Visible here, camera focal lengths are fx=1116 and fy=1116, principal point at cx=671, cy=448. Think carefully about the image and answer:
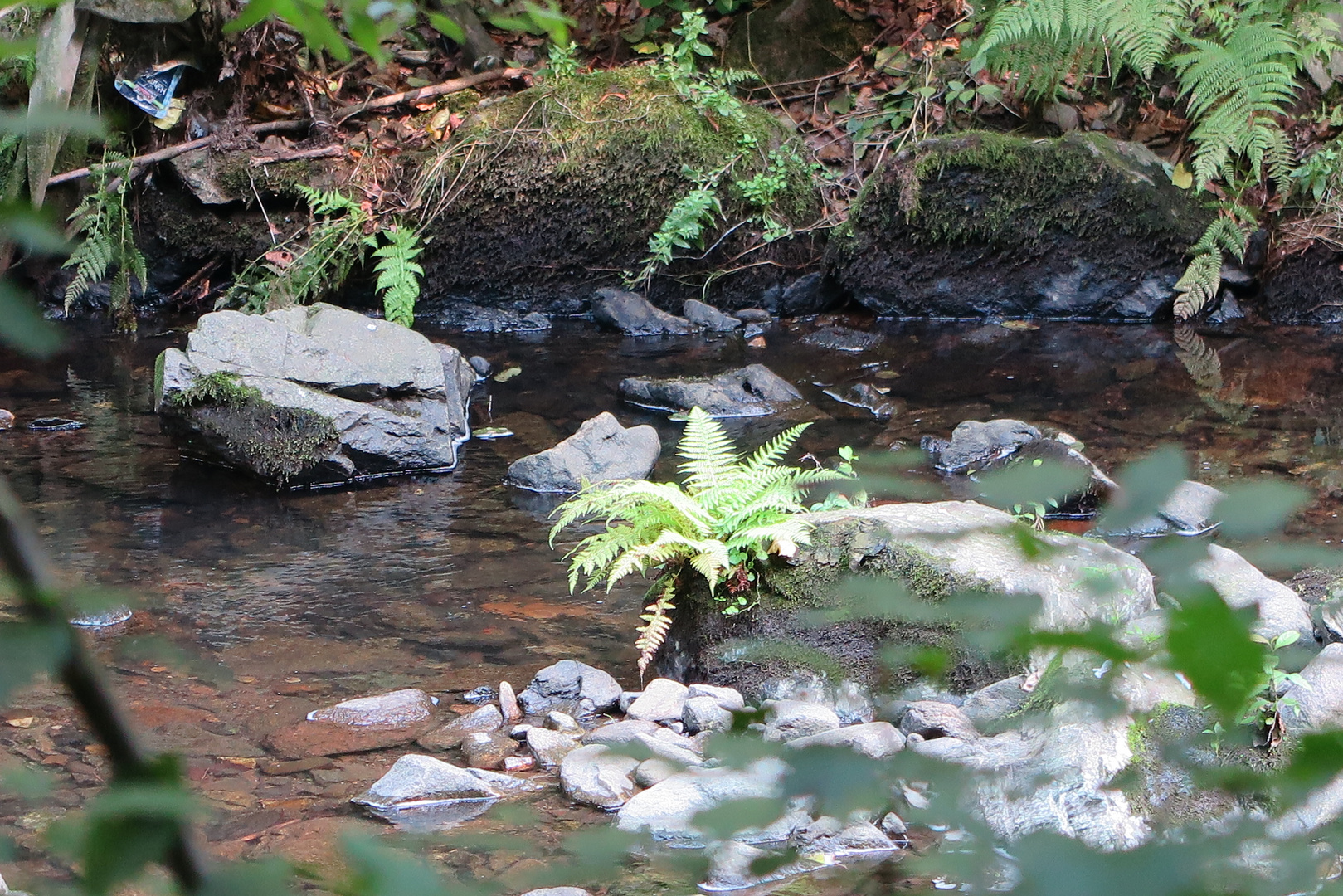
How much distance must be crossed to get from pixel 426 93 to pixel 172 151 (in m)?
2.08

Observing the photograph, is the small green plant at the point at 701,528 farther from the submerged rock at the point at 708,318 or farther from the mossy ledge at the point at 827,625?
the submerged rock at the point at 708,318

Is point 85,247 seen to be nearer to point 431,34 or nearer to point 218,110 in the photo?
point 218,110

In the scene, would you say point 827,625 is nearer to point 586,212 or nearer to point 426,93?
point 586,212

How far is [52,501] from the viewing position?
521 centimetres

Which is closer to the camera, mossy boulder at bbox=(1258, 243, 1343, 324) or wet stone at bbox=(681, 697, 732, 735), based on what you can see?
wet stone at bbox=(681, 697, 732, 735)

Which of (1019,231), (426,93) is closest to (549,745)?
(1019,231)

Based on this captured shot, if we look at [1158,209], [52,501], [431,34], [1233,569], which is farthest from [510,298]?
[1233,569]

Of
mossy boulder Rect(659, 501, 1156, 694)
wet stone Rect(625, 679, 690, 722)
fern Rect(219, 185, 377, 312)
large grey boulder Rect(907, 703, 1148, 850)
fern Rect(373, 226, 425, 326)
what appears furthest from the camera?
fern Rect(219, 185, 377, 312)

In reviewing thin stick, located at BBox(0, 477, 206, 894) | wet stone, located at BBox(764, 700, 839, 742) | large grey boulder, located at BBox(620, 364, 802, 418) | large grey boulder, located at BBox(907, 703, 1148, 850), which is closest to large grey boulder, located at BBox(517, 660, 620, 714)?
wet stone, located at BBox(764, 700, 839, 742)

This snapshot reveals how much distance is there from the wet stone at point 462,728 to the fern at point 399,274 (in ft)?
16.4

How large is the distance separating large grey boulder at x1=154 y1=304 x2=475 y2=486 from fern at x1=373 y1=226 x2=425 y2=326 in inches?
63.7

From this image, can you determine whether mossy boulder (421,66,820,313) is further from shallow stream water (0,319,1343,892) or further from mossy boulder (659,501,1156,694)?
mossy boulder (659,501,1156,694)

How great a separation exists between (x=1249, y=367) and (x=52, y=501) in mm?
6730

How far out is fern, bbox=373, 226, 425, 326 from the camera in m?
8.05
